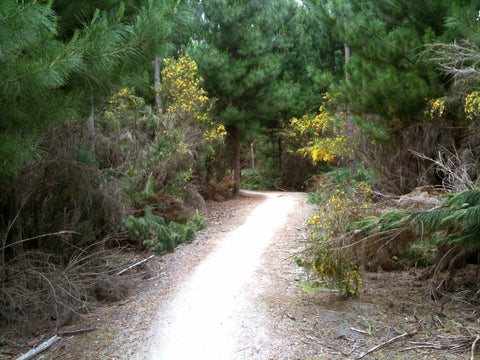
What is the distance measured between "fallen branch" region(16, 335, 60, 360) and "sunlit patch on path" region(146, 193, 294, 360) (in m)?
1.21

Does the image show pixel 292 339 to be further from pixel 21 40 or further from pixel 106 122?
pixel 106 122

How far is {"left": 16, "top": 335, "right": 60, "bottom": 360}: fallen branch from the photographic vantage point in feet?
16.6

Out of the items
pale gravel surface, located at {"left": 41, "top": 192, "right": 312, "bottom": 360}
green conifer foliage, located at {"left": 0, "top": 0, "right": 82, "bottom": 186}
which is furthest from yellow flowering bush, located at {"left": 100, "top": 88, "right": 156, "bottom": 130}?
green conifer foliage, located at {"left": 0, "top": 0, "right": 82, "bottom": 186}

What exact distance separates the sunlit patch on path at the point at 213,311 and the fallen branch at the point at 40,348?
1.21 m

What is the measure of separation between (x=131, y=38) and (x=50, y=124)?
1489 millimetres

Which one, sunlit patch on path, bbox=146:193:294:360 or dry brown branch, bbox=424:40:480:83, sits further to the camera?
dry brown branch, bbox=424:40:480:83

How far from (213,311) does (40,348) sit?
2120 mm

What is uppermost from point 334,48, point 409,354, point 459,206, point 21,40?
point 334,48

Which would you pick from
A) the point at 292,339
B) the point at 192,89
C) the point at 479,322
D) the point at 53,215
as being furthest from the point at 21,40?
the point at 192,89

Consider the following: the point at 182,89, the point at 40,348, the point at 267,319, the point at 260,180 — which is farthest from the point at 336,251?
the point at 260,180

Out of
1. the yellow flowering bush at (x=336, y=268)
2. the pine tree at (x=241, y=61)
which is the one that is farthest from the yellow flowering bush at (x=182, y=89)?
the yellow flowering bush at (x=336, y=268)

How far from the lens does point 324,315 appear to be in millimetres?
5863

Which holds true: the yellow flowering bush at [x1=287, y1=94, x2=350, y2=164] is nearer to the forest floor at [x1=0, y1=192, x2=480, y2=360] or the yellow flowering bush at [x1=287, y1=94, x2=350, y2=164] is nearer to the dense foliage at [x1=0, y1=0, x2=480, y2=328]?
the dense foliage at [x1=0, y1=0, x2=480, y2=328]

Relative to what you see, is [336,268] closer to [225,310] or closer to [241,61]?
[225,310]
